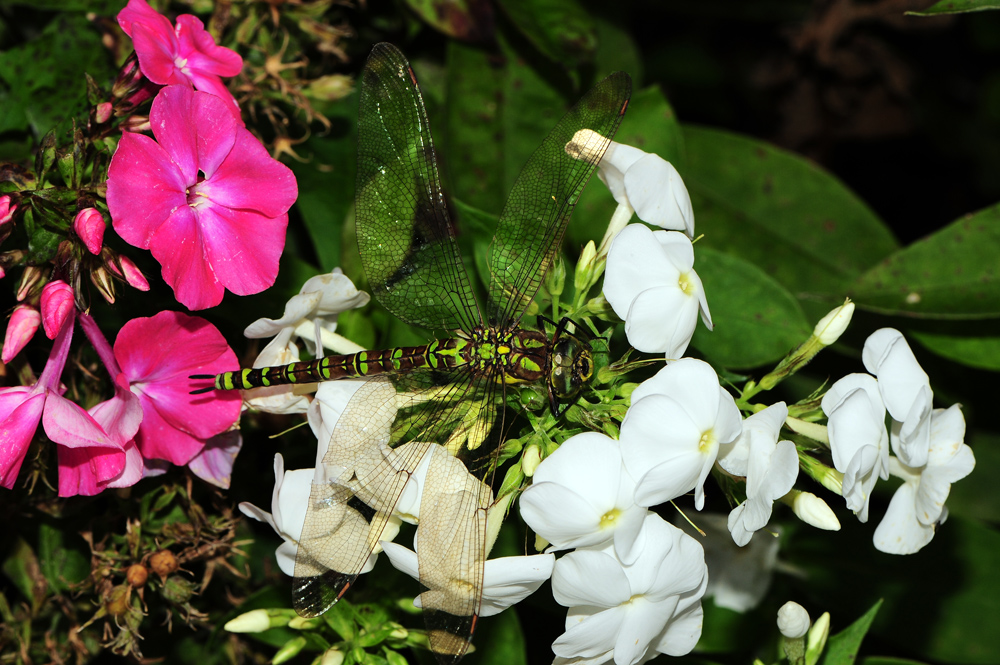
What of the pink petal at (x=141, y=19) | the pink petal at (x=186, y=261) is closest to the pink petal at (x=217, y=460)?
the pink petal at (x=186, y=261)

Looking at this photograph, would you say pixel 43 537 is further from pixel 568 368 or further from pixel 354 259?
pixel 568 368

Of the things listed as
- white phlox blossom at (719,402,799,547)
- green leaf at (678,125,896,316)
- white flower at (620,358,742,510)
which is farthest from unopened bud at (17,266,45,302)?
green leaf at (678,125,896,316)

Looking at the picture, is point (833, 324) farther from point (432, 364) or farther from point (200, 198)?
point (200, 198)

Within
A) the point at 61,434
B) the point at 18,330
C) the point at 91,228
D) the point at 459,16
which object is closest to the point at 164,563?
the point at 61,434

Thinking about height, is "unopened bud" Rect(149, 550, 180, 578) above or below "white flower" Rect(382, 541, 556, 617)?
below

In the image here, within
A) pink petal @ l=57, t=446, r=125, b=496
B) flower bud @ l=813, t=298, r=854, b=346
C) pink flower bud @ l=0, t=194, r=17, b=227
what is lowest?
pink petal @ l=57, t=446, r=125, b=496

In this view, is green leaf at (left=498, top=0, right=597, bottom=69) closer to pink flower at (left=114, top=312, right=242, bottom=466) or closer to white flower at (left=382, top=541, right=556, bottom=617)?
pink flower at (left=114, top=312, right=242, bottom=466)

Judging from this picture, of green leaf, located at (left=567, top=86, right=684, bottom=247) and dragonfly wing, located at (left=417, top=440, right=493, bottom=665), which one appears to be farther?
green leaf, located at (left=567, top=86, right=684, bottom=247)

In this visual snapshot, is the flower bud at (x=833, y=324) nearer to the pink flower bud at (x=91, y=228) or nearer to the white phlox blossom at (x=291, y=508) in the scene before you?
the white phlox blossom at (x=291, y=508)
